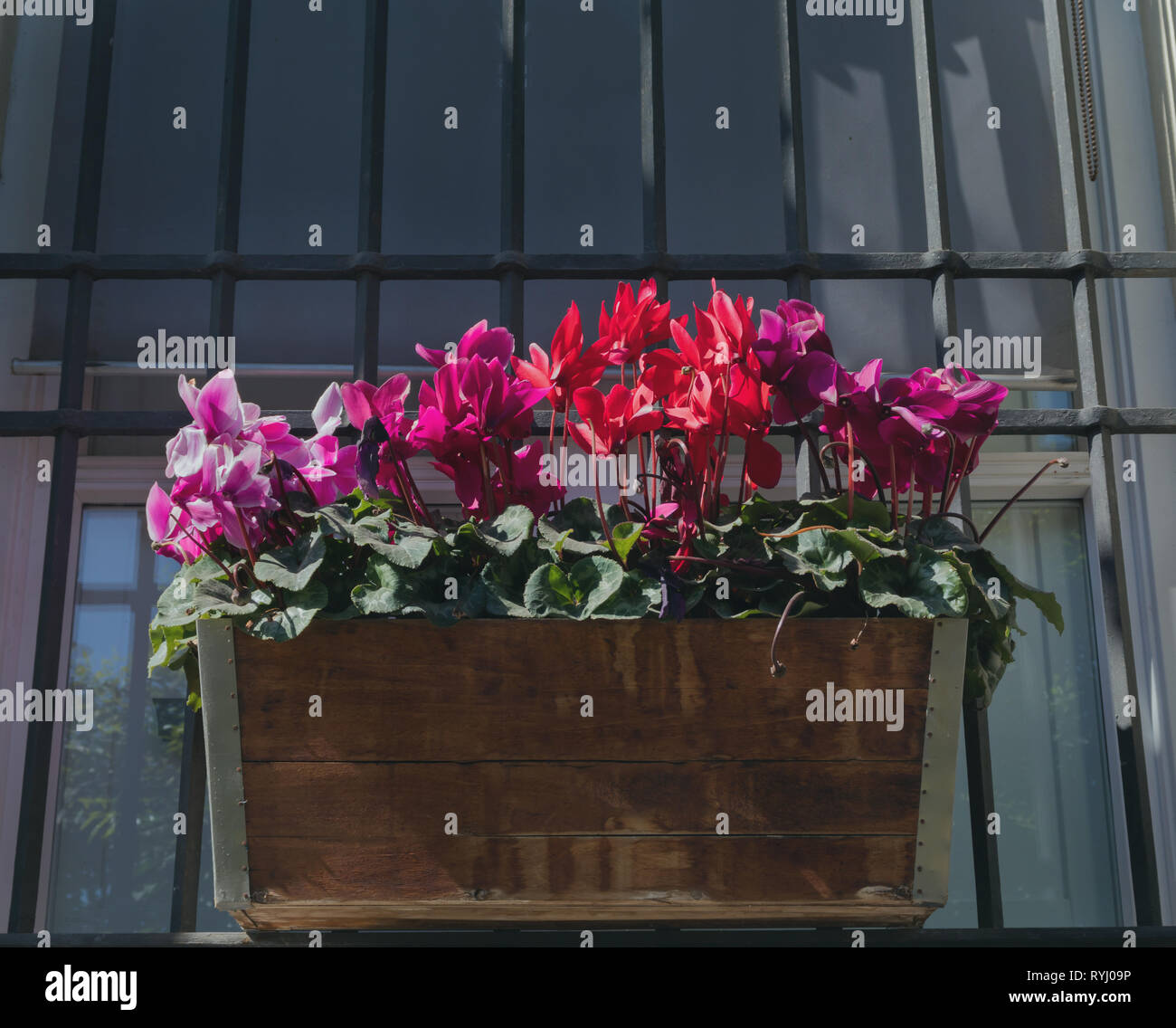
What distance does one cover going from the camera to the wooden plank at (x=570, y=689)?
1192 millimetres

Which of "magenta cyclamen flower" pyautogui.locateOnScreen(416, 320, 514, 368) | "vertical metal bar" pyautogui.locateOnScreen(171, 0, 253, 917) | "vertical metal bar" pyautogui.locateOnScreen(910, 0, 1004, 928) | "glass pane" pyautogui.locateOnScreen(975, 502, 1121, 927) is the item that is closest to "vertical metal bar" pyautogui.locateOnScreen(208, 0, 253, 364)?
"vertical metal bar" pyautogui.locateOnScreen(171, 0, 253, 917)

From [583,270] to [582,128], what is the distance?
80 centimetres

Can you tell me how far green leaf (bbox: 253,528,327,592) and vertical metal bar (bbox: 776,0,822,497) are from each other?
704 mm

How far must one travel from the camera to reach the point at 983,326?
227 cm

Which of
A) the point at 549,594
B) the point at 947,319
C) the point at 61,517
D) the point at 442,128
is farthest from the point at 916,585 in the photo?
the point at 442,128

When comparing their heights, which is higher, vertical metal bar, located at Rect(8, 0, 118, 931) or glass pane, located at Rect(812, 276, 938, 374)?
glass pane, located at Rect(812, 276, 938, 374)

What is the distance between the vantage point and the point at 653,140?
172cm

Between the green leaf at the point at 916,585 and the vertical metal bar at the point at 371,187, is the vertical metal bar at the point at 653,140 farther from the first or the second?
the green leaf at the point at 916,585

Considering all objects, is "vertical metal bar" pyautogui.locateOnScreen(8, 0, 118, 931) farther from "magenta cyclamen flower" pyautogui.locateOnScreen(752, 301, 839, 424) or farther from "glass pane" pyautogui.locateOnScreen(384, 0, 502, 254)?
"magenta cyclamen flower" pyautogui.locateOnScreen(752, 301, 839, 424)

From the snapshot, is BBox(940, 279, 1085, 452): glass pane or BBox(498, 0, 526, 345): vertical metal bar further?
BBox(940, 279, 1085, 452): glass pane

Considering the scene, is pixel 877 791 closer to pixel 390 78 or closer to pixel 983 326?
pixel 983 326

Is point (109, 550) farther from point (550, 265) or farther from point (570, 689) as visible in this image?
point (570, 689)

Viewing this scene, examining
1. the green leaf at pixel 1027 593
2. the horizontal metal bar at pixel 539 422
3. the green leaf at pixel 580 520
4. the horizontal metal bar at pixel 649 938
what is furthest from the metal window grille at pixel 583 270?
the green leaf at pixel 580 520

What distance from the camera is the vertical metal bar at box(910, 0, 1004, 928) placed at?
1466 millimetres
